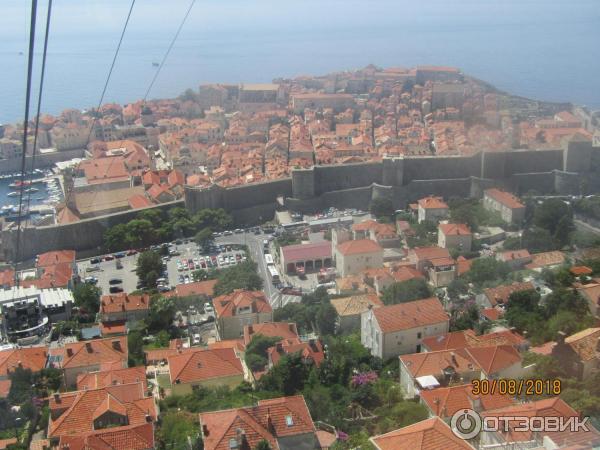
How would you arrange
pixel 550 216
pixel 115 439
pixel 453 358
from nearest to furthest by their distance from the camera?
pixel 115 439, pixel 453 358, pixel 550 216

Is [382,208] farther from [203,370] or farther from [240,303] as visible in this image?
[203,370]

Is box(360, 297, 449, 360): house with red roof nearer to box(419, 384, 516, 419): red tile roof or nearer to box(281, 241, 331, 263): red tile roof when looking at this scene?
box(419, 384, 516, 419): red tile roof

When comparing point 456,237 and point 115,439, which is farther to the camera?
point 456,237

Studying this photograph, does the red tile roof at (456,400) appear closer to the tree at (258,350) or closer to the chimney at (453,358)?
the chimney at (453,358)

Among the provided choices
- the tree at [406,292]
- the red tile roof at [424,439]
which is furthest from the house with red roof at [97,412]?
the tree at [406,292]

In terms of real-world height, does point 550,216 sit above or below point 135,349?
above

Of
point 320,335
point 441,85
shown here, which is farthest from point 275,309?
point 441,85

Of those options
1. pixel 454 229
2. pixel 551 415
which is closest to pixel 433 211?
pixel 454 229
